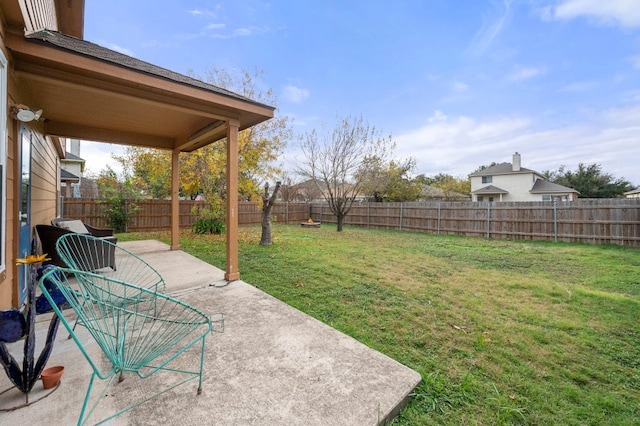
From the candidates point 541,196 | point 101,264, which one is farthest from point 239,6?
point 541,196

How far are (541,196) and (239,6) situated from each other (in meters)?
26.3

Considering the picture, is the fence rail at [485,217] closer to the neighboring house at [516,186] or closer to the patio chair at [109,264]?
the patio chair at [109,264]

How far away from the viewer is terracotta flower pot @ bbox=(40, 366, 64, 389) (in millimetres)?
1725

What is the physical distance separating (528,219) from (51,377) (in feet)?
42.1

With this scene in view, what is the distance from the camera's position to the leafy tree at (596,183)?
945 inches

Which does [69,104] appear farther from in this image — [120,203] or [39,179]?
[120,203]

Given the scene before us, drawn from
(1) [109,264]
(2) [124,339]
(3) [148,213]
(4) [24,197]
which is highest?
(4) [24,197]

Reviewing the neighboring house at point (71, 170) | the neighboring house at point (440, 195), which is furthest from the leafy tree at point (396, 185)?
the neighboring house at point (71, 170)

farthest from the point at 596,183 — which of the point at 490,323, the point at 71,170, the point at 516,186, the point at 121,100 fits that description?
the point at 71,170

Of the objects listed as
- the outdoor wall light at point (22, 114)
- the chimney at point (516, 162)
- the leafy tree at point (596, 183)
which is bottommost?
the outdoor wall light at point (22, 114)

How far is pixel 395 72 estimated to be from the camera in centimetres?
1213

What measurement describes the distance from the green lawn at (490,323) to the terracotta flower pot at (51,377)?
217 centimetres

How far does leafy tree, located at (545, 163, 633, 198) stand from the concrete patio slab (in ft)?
106

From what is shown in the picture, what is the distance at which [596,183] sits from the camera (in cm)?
2434
